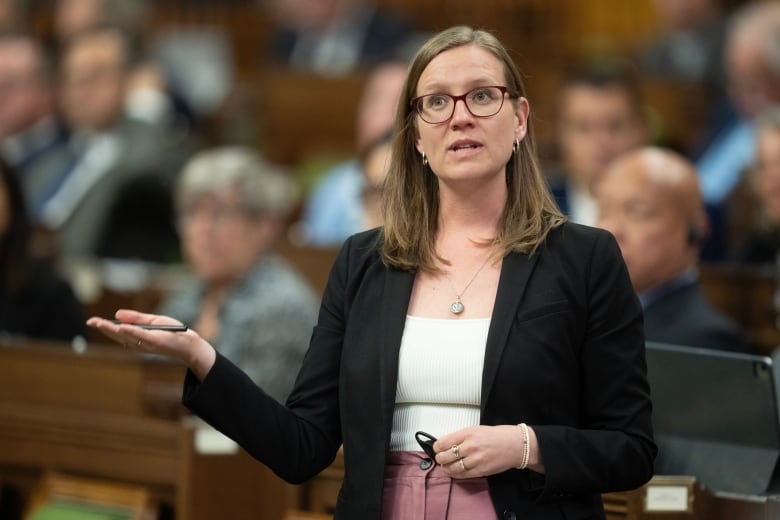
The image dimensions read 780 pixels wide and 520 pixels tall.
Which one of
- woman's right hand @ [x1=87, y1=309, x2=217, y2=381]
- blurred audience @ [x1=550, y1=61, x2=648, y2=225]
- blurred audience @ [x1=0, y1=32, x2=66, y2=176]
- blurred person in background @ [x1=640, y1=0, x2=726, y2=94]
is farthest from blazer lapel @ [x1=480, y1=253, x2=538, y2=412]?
blurred audience @ [x1=0, y1=32, x2=66, y2=176]

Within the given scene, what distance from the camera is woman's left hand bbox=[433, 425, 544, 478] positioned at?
1974 millimetres

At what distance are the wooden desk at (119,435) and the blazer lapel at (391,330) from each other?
38.6 inches

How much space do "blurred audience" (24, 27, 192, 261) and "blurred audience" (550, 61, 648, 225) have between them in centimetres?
188

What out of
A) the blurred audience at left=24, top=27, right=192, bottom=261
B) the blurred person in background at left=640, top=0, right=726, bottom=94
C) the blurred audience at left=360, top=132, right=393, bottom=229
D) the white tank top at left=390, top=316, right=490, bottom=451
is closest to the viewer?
the white tank top at left=390, top=316, right=490, bottom=451

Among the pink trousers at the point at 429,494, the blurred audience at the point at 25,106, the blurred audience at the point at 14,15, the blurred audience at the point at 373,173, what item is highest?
the blurred audience at the point at 14,15

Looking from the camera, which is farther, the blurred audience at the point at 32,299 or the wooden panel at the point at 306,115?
the wooden panel at the point at 306,115

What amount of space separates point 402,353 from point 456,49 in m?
0.51

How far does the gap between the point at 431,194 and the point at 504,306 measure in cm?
29

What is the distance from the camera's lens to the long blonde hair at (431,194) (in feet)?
7.14

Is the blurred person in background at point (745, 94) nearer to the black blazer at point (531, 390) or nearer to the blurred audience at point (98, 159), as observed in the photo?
the blurred audience at point (98, 159)

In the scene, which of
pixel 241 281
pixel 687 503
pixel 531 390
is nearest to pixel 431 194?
pixel 531 390

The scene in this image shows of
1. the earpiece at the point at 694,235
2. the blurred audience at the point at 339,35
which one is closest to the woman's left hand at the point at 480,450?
the earpiece at the point at 694,235

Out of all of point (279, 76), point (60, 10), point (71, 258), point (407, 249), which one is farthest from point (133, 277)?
point (60, 10)

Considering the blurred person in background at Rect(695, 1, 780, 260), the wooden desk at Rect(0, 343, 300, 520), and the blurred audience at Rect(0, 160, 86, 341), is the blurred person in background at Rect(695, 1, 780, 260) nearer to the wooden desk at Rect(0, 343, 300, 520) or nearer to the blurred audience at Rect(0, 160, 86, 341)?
the blurred audience at Rect(0, 160, 86, 341)
